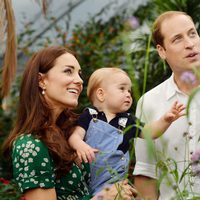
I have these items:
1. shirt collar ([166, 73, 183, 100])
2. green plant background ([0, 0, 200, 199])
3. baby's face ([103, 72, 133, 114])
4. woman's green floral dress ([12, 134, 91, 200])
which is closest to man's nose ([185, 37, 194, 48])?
shirt collar ([166, 73, 183, 100])

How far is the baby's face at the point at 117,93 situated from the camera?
14.8 ft

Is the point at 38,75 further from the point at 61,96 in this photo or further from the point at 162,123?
the point at 162,123

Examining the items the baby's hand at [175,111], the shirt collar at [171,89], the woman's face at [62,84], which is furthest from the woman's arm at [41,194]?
the shirt collar at [171,89]

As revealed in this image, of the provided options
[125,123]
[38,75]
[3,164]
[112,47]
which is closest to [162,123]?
[125,123]

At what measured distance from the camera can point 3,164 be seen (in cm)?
849

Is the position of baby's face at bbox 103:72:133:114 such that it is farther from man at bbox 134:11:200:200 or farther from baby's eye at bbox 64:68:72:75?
baby's eye at bbox 64:68:72:75

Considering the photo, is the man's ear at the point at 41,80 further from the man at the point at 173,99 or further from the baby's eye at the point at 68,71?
the man at the point at 173,99

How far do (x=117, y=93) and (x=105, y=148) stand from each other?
1.12ft

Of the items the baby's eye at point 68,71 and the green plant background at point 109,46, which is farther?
the green plant background at point 109,46

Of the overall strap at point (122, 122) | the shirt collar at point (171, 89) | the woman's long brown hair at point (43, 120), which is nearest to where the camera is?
the woman's long brown hair at point (43, 120)

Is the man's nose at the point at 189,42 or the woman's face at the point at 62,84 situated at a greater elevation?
the man's nose at the point at 189,42

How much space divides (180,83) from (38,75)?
985 mm

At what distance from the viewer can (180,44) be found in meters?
4.72

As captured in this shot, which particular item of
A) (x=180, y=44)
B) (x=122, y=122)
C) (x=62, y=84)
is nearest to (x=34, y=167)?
(x=62, y=84)
